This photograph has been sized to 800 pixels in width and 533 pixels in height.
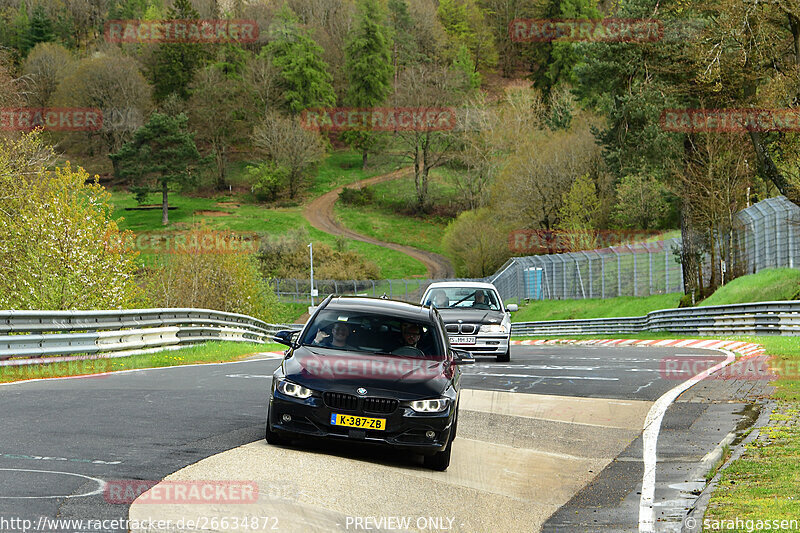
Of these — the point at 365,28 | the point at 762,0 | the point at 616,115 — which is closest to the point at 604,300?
the point at 616,115

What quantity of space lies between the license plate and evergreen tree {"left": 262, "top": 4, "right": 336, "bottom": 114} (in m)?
120

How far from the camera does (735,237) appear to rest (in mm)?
39438

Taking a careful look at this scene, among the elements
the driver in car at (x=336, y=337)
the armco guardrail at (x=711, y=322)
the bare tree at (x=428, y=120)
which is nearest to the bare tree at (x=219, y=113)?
the bare tree at (x=428, y=120)

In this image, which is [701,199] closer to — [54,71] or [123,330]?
[123,330]

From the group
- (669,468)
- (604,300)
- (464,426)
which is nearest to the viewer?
(669,468)

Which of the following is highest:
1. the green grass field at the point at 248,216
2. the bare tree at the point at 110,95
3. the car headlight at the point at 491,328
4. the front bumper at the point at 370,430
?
the bare tree at the point at 110,95

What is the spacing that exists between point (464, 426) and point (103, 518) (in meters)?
6.64

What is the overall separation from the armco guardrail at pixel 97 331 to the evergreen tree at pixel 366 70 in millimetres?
101993

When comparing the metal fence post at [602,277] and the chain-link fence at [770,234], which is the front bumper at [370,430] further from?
the metal fence post at [602,277]

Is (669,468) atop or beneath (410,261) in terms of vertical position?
atop

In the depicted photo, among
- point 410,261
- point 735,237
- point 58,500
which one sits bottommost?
point 410,261

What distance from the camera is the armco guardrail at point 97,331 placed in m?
16.5

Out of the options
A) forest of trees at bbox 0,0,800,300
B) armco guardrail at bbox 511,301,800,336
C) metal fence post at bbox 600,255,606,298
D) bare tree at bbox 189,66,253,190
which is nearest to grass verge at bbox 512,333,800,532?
armco guardrail at bbox 511,301,800,336

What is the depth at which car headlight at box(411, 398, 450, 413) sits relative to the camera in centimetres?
877
